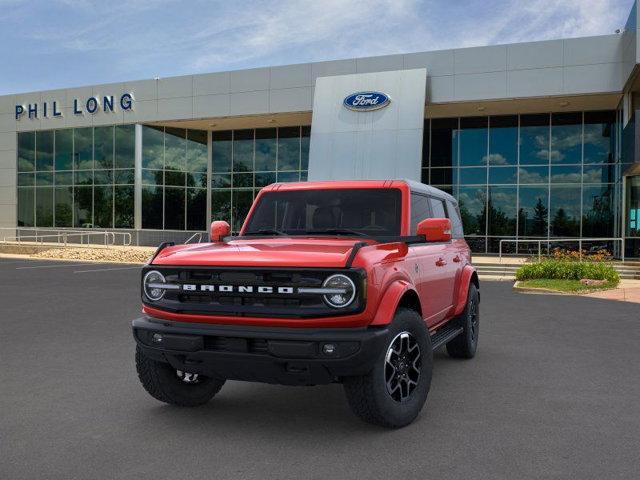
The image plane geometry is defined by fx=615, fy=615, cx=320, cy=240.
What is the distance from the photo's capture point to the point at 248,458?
3971mm

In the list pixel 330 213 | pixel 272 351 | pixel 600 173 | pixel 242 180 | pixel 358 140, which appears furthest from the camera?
pixel 242 180

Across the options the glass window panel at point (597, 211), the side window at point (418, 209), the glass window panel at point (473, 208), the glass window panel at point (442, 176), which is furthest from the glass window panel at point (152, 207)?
the side window at point (418, 209)

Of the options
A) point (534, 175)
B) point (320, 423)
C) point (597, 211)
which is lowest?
point (320, 423)

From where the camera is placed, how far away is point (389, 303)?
170 inches

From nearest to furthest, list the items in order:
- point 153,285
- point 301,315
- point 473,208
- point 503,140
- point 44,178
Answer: point 301,315 → point 153,285 → point 503,140 → point 473,208 → point 44,178

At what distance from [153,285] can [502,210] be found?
25.9 m

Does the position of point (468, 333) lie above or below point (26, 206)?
below

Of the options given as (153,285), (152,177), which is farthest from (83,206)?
(153,285)

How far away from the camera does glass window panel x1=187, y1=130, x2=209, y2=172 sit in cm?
3509

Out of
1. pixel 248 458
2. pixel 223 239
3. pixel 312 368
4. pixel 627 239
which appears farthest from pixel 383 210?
pixel 627 239

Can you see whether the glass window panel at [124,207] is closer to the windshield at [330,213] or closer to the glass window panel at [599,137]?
the glass window panel at [599,137]

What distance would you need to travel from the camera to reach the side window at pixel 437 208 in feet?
20.8

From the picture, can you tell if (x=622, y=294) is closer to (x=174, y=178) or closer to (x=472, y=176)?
(x=472, y=176)

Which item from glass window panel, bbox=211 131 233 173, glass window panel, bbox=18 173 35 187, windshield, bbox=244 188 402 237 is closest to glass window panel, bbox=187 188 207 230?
glass window panel, bbox=211 131 233 173
